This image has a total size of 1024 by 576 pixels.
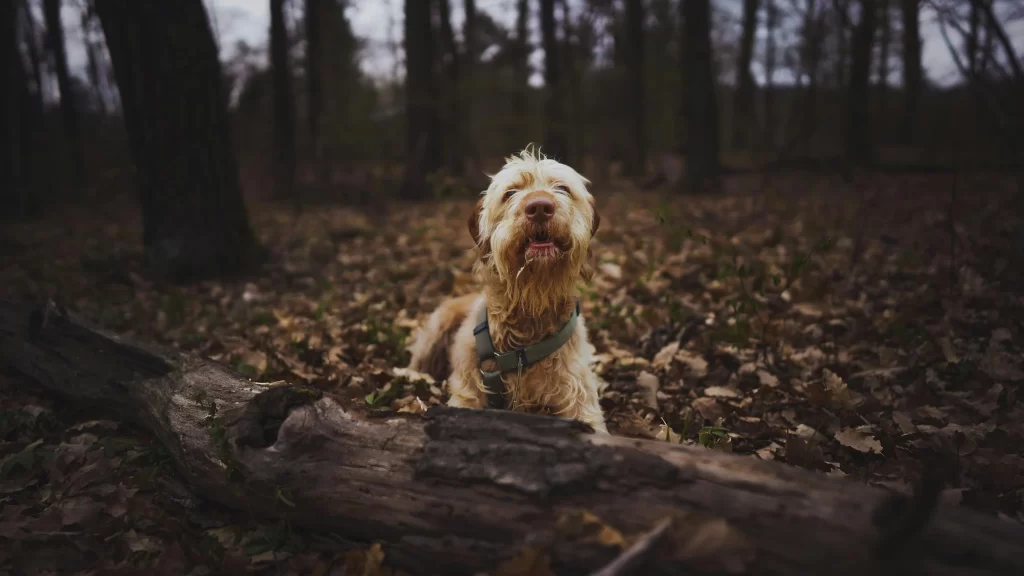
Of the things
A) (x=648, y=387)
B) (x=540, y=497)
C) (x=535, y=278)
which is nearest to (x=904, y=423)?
(x=648, y=387)

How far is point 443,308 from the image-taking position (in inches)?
168

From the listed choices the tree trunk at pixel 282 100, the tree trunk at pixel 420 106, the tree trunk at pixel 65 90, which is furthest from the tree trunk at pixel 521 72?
the tree trunk at pixel 65 90

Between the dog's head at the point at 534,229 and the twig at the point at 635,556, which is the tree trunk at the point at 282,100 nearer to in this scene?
the dog's head at the point at 534,229

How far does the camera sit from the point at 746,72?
24.5 m

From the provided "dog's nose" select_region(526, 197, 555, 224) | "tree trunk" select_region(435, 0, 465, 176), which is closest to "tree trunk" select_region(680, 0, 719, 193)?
"tree trunk" select_region(435, 0, 465, 176)

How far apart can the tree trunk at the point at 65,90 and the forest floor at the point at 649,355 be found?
38.6 ft

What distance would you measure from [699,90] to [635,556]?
38.4 ft

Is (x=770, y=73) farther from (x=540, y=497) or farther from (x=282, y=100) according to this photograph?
(x=540, y=497)

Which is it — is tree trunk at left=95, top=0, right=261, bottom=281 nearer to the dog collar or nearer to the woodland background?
the woodland background

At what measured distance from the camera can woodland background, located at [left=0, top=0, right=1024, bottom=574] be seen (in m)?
2.63

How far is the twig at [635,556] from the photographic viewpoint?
152 cm

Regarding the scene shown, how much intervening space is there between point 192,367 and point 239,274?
3895 mm

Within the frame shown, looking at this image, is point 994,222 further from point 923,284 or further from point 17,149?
point 17,149

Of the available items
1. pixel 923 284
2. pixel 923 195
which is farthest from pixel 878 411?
pixel 923 195
